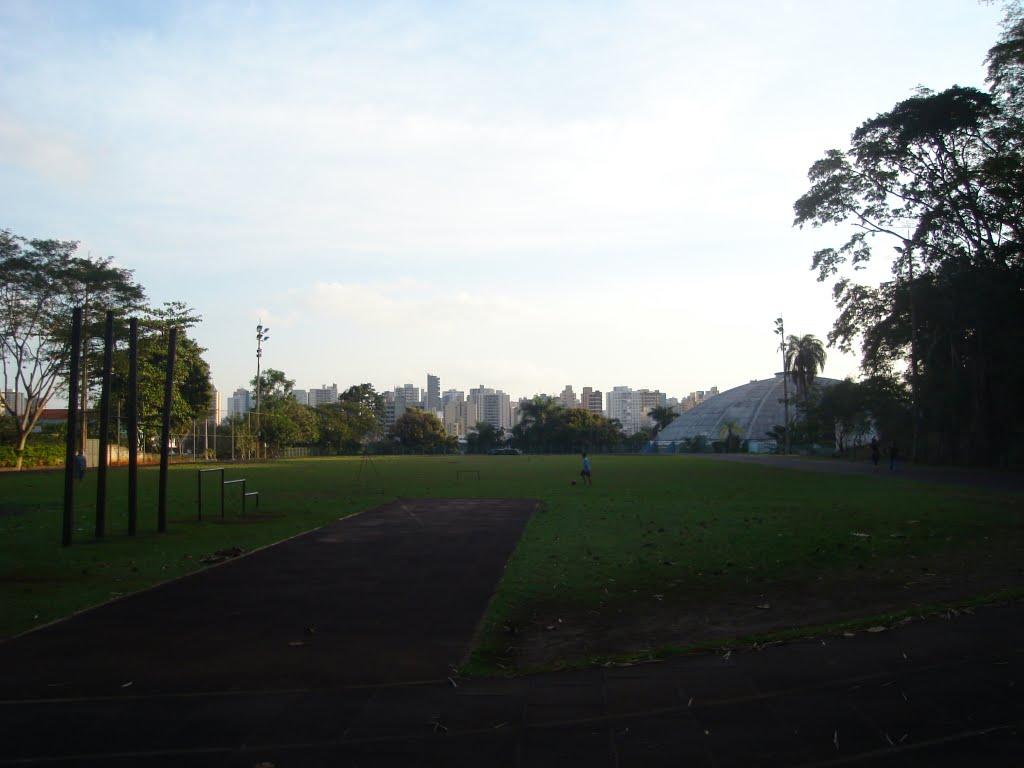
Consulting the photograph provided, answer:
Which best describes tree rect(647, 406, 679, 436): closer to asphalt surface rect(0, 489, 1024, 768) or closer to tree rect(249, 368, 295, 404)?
tree rect(249, 368, 295, 404)

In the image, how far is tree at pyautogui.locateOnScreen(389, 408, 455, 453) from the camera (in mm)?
106938

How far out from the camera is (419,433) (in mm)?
107062

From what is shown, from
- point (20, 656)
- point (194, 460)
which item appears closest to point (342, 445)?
point (194, 460)

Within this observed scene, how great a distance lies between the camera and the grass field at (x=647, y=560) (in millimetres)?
7000

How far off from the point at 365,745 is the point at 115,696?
200 cm

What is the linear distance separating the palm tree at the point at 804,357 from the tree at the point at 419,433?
46857mm

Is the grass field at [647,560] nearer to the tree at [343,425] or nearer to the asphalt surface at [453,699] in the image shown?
the asphalt surface at [453,699]

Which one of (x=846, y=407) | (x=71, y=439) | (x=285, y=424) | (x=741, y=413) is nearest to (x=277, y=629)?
(x=71, y=439)

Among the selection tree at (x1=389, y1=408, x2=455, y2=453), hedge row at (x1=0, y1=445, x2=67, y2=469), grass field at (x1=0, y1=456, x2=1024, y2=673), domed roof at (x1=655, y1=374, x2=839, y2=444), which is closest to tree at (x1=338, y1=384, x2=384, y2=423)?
tree at (x1=389, y1=408, x2=455, y2=453)

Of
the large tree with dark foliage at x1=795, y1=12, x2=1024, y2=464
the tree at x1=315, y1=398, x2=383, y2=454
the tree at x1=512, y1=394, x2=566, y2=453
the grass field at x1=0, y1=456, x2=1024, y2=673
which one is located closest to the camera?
the grass field at x1=0, y1=456, x2=1024, y2=673

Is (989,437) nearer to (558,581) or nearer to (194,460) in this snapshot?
(558,581)

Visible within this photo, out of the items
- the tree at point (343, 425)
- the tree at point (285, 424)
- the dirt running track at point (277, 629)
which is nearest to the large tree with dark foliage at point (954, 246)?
the dirt running track at point (277, 629)

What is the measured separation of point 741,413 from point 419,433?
147ft

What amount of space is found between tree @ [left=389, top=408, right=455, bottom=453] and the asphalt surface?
328 feet
